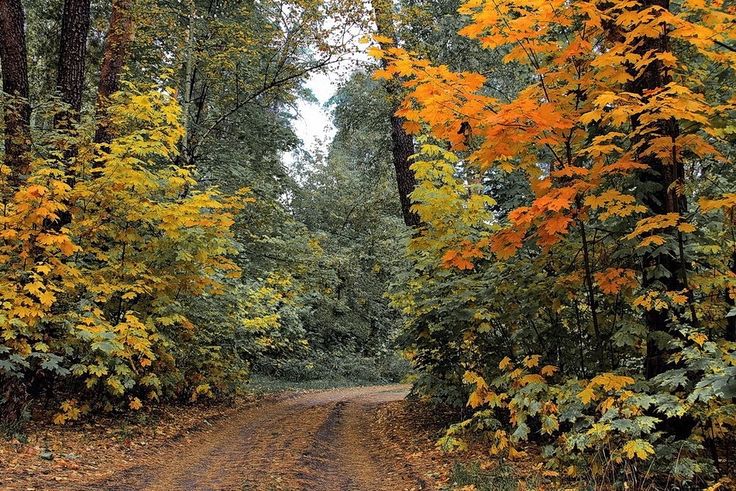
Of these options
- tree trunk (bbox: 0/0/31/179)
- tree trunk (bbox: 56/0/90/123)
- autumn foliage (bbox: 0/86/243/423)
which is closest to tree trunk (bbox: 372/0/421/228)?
autumn foliage (bbox: 0/86/243/423)

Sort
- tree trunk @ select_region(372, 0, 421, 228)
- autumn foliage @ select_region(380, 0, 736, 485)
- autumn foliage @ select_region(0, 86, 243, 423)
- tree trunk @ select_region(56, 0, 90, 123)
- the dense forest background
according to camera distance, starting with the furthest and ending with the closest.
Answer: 1. tree trunk @ select_region(372, 0, 421, 228)
2. tree trunk @ select_region(56, 0, 90, 123)
3. autumn foliage @ select_region(0, 86, 243, 423)
4. the dense forest background
5. autumn foliage @ select_region(380, 0, 736, 485)

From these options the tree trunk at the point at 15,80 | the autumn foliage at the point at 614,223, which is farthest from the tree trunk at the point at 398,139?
the tree trunk at the point at 15,80

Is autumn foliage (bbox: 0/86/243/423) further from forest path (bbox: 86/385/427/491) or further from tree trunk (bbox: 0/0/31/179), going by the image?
forest path (bbox: 86/385/427/491)

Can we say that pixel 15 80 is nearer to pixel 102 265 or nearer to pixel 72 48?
pixel 72 48

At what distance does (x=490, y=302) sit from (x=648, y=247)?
1952 millimetres

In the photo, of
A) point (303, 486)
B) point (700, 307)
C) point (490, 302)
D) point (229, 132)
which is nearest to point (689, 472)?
point (700, 307)

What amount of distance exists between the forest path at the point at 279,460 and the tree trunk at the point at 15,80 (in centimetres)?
467

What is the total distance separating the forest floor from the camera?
5.55m

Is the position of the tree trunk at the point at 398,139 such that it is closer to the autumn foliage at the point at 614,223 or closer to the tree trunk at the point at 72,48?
the autumn foliage at the point at 614,223

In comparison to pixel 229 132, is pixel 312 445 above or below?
below

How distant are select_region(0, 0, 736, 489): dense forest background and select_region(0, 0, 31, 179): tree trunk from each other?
0.11ft

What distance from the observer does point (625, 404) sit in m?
4.30

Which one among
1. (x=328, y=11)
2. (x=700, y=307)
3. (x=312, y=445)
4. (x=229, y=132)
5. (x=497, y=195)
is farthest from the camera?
(x=229, y=132)

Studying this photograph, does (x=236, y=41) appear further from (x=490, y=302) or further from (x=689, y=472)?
(x=689, y=472)
